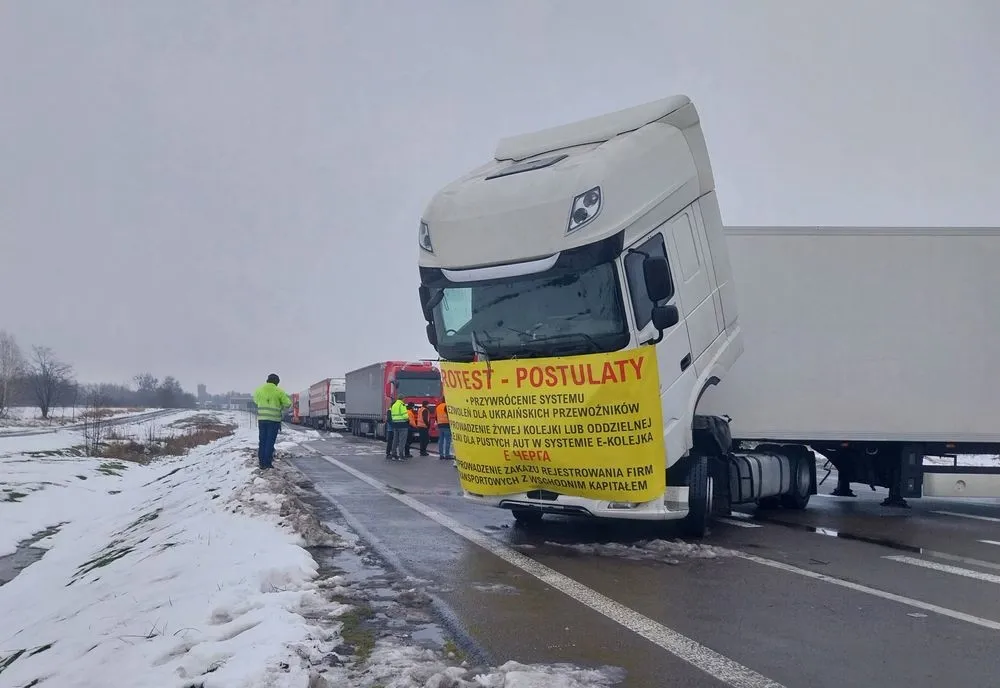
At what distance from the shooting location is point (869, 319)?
404 inches

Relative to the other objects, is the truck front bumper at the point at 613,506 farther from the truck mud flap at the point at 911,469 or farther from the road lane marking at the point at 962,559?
the truck mud flap at the point at 911,469

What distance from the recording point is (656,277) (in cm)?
688

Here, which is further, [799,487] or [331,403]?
[331,403]

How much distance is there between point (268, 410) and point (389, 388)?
18.0 m

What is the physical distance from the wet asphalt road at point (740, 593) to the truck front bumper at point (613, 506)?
408mm

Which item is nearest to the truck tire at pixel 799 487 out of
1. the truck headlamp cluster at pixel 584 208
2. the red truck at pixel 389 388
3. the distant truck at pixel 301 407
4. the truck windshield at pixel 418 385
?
the truck headlamp cluster at pixel 584 208

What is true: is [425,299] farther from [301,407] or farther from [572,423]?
[301,407]

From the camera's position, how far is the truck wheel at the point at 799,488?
429 inches

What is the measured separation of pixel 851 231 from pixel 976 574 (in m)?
4.86

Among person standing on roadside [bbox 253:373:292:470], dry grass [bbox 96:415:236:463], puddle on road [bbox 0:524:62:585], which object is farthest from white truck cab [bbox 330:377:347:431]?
puddle on road [bbox 0:524:62:585]

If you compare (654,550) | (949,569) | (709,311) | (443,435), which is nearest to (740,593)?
(654,550)

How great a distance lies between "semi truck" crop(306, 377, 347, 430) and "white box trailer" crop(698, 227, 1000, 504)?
141 ft

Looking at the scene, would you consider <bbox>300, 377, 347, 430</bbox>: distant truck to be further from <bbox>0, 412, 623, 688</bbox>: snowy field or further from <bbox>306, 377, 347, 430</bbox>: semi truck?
<bbox>0, 412, 623, 688</bbox>: snowy field

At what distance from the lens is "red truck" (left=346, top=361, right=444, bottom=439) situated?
3159cm
